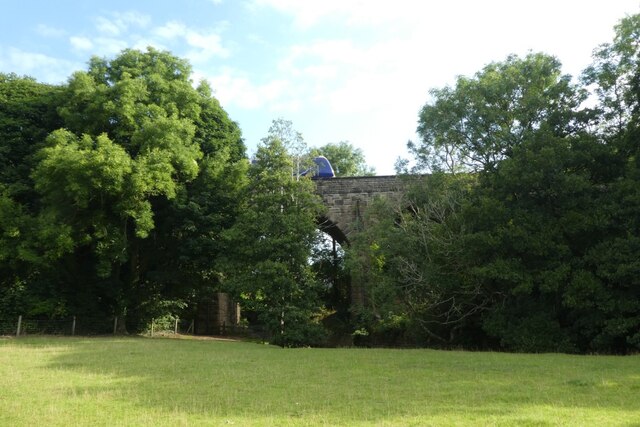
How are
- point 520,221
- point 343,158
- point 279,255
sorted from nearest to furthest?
point 520,221 → point 279,255 → point 343,158

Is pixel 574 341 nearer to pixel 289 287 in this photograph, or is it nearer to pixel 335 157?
pixel 289 287

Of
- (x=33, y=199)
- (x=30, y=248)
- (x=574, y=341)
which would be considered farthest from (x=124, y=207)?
(x=574, y=341)

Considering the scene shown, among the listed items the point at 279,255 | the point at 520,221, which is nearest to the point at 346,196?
the point at 279,255

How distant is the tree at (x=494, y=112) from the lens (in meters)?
19.0

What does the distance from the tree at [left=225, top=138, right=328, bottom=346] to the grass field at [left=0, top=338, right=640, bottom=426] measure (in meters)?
6.56

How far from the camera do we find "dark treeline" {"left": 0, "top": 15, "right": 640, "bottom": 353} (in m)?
16.6

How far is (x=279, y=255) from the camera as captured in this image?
19938 mm

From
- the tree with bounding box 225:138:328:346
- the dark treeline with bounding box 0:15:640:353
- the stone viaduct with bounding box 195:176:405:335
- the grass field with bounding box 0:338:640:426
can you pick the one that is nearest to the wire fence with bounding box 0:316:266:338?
the dark treeline with bounding box 0:15:640:353

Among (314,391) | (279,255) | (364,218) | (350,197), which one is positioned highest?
(350,197)

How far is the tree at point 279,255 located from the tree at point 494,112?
4.82 metres

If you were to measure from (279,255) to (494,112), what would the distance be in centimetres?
894

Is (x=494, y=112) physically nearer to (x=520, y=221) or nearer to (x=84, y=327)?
(x=520, y=221)

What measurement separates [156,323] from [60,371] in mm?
14889

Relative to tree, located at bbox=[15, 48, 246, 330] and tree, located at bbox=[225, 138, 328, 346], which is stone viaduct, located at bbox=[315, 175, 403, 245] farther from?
tree, located at bbox=[15, 48, 246, 330]
